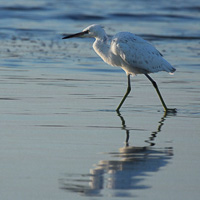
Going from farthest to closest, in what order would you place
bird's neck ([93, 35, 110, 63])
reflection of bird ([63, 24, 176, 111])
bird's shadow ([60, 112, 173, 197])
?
bird's neck ([93, 35, 110, 63])
reflection of bird ([63, 24, 176, 111])
bird's shadow ([60, 112, 173, 197])

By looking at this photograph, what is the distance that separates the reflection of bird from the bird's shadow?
3146 mm

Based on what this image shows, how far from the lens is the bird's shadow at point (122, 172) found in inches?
203

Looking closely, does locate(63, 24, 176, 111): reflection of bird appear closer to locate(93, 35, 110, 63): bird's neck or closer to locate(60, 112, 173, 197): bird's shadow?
locate(93, 35, 110, 63): bird's neck

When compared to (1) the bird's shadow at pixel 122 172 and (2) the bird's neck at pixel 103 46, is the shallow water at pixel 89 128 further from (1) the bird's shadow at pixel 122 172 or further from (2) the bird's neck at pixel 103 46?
(2) the bird's neck at pixel 103 46

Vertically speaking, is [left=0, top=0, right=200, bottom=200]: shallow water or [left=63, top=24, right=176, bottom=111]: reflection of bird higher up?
[left=63, top=24, right=176, bottom=111]: reflection of bird

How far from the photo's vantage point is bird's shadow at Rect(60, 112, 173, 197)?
515 cm

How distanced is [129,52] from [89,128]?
2467 millimetres

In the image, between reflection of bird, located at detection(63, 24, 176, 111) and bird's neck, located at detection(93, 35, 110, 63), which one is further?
bird's neck, located at detection(93, 35, 110, 63)

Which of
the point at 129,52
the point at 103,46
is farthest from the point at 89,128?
the point at 103,46

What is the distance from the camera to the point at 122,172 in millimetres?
5613

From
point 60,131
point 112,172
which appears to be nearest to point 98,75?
point 60,131

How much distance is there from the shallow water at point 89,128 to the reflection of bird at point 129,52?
555 mm

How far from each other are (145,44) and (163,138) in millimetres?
3185

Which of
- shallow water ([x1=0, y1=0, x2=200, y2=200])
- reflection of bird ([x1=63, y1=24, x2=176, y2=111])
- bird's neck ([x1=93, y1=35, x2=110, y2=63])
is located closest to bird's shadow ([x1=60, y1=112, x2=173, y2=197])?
shallow water ([x1=0, y1=0, x2=200, y2=200])
